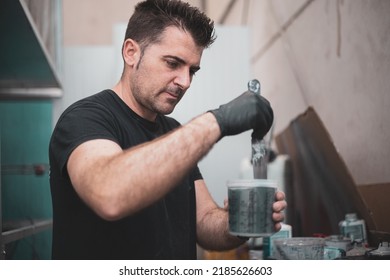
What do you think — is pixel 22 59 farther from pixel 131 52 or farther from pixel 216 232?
pixel 216 232

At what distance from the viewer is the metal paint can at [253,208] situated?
882 mm

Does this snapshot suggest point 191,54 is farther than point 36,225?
No

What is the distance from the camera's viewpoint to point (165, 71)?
1053mm

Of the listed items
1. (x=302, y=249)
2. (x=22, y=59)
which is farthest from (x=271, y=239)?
(x=22, y=59)

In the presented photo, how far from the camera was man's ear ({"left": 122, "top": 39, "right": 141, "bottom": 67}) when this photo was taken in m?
1.11

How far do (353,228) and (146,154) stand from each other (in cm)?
78

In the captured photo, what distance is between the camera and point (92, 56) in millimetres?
1934

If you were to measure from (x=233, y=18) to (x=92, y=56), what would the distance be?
933 mm

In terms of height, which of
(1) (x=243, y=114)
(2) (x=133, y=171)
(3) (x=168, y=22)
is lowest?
(2) (x=133, y=171)

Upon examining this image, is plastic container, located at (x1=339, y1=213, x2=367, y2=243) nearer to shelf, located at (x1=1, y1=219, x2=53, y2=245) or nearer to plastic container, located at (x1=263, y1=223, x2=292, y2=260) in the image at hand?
plastic container, located at (x1=263, y1=223, x2=292, y2=260)

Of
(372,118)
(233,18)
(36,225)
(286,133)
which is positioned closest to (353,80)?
(372,118)

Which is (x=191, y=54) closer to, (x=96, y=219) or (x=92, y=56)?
(x=96, y=219)
